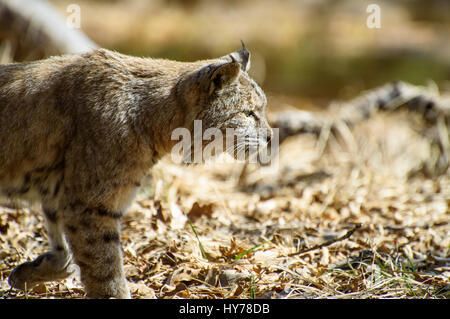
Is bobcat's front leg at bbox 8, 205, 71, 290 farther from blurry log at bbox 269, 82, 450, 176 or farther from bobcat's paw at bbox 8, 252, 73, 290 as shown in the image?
blurry log at bbox 269, 82, 450, 176

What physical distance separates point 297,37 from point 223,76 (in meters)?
20.5

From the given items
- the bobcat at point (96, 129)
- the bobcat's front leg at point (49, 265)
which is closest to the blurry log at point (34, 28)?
the bobcat at point (96, 129)

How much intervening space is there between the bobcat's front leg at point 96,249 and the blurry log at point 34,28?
13.0 feet

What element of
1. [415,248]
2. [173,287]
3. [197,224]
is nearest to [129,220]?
[197,224]

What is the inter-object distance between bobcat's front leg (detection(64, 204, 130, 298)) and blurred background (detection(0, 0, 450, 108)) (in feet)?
31.3

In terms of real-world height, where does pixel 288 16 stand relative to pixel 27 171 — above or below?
above

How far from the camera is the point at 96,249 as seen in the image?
148 inches

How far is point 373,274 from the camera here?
4145mm

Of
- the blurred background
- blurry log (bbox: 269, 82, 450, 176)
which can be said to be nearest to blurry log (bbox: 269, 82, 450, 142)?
blurry log (bbox: 269, 82, 450, 176)

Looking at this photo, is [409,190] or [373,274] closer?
[373,274]

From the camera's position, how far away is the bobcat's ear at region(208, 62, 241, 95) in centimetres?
389

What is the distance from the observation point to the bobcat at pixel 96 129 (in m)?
3.76
